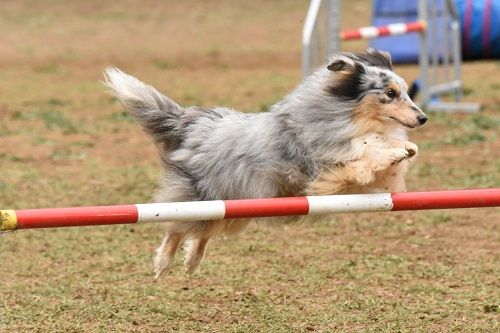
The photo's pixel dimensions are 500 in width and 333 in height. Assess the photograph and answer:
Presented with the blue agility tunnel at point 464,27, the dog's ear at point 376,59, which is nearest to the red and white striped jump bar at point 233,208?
the dog's ear at point 376,59

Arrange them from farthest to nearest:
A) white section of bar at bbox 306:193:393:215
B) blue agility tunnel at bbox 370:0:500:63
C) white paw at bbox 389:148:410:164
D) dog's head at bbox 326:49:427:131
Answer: blue agility tunnel at bbox 370:0:500:63
dog's head at bbox 326:49:427:131
white paw at bbox 389:148:410:164
white section of bar at bbox 306:193:393:215

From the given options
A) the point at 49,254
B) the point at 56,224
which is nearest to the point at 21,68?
the point at 49,254

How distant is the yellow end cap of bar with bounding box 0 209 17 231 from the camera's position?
139 inches

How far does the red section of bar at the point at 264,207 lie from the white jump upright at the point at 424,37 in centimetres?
579

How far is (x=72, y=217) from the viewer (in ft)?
11.8

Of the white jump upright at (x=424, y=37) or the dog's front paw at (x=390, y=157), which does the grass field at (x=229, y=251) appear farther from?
the dog's front paw at (x=390, y=157)

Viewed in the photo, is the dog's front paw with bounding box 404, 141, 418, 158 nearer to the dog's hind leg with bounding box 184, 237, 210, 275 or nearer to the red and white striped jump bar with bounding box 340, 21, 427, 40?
the dog's hind leg with bounding box 184, 237, 210, 275

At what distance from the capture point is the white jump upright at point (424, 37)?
32.7 feet

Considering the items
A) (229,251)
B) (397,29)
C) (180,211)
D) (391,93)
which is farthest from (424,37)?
(180,211)

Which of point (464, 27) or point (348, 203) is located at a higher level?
point (348, 203)

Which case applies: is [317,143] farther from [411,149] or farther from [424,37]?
[424,37]

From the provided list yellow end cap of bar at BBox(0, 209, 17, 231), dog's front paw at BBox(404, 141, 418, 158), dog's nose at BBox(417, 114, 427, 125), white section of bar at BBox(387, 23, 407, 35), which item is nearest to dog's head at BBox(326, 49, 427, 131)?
dog's nose at BBox(417, 114, 427, 125)

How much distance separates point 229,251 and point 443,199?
2.32m

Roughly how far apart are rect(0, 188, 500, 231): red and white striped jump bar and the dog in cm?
41
